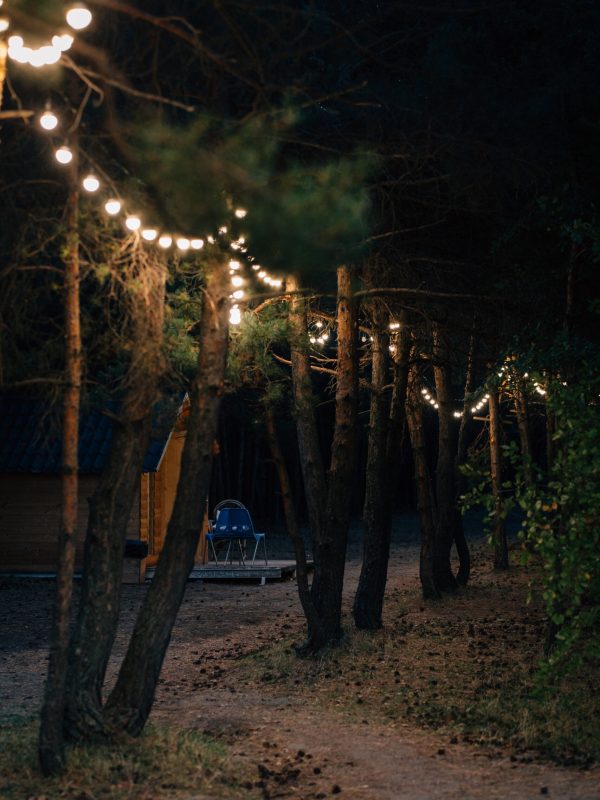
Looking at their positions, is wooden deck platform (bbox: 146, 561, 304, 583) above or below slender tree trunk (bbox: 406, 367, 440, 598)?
below

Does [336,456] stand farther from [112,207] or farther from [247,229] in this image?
[112,207]

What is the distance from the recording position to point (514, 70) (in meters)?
9.47

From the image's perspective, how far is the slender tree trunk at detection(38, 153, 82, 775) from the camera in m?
6.15

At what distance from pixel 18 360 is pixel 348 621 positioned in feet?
23.0

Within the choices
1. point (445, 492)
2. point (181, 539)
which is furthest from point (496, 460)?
point (181, 539)

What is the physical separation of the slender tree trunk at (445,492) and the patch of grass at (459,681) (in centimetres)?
157

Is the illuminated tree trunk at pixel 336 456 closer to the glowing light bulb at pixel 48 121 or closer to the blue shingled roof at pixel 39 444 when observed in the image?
the glowing light bulb at pixel 48 121

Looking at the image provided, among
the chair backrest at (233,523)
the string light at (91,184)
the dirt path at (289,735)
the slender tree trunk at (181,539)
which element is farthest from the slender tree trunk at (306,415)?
the chair backrest at (233,523)

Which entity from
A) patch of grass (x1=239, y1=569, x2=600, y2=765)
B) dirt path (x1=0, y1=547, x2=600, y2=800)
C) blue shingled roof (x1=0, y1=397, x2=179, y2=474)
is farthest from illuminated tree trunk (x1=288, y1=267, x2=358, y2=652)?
blue shingled roof (x1=0, y1=397, x2=179, y2=474)

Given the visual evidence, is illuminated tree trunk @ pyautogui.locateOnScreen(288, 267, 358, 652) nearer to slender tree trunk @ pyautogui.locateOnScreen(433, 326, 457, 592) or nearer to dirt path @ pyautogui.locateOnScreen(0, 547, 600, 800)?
dirt path @ pyautogui.locateOnScreen(0, 547, 600, 800)

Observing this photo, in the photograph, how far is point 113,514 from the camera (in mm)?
6863

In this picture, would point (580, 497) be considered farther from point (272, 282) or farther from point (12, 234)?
point (12, 234)

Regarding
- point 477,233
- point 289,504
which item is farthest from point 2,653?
point 477,233

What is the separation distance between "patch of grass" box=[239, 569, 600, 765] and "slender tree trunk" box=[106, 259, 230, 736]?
7.53 ft
